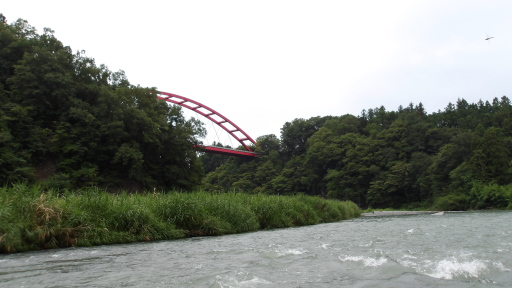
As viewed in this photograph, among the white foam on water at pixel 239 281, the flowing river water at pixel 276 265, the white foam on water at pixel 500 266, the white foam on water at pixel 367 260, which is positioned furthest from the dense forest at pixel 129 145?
the white foam on water at pixel 500 266

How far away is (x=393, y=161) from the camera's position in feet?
263

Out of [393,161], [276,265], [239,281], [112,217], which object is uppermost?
[393,161]

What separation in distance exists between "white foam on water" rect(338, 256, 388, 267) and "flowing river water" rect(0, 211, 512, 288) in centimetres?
2

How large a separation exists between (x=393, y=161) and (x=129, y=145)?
5860cm

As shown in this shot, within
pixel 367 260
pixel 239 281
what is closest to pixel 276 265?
pixel 239 281

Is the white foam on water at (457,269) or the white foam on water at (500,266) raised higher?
the white foam on water at (457,269)

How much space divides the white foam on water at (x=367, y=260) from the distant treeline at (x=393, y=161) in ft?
156

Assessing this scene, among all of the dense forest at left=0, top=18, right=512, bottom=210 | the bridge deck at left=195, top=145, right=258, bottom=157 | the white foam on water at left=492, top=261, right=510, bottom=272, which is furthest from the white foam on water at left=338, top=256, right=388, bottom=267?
the bridge deck at left=195, top=145, right=258, bottom=157

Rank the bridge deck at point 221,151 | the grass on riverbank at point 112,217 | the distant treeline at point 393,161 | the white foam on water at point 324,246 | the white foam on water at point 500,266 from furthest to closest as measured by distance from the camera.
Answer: the distant treeline at point 393,161 → the bridge deck at point 221,151 → the grass on riverbank at point 112,217 → the white foam on water at point 324,246 → the white foam on water at point 500,266

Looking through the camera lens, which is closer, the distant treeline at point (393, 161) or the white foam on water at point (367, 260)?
the white foam on water at point (367, 260)

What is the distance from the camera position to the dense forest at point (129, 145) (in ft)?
111

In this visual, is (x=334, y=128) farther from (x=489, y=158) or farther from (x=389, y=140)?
(x=489, y=158)

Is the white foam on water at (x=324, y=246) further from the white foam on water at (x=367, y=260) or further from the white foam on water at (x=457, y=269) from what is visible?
the white foam on water at (x=457, y=269)

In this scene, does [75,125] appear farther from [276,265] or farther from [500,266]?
[500,266]
